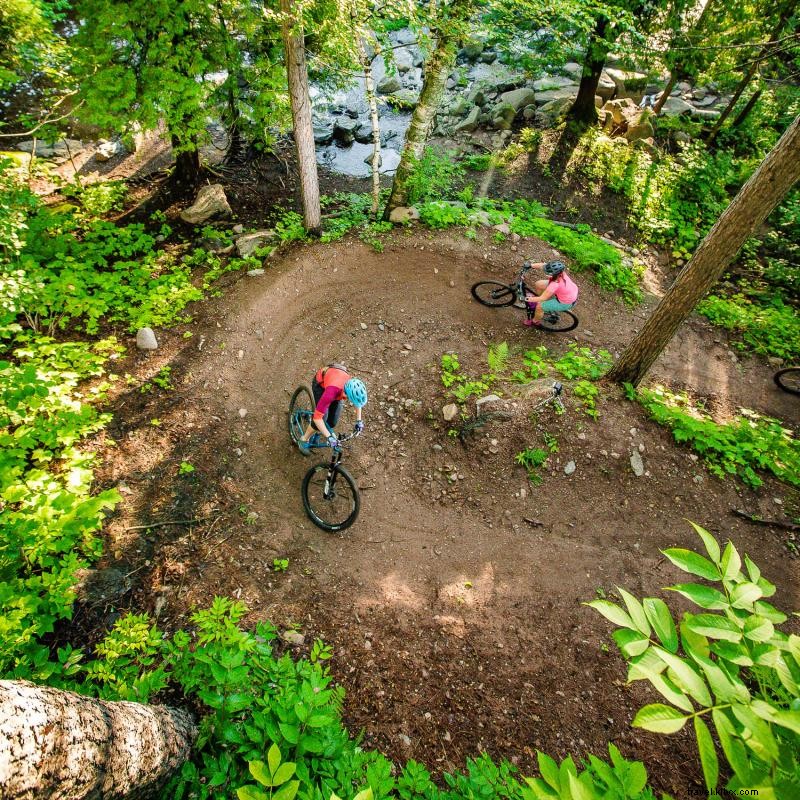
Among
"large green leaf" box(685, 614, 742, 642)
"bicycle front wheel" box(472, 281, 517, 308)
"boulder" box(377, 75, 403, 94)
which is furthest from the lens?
"boulder" box(377, 75, 403, 94)

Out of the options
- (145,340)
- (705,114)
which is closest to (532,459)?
(145,340)

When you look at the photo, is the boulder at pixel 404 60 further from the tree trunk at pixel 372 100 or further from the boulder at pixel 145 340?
the boulder at pixel 145 340

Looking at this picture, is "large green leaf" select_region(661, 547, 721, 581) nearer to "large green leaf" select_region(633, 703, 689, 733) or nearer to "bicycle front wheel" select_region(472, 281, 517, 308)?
"large green leaf" select_region(633, 703, 689, 733)

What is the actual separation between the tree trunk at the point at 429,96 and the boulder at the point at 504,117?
24.2 feet

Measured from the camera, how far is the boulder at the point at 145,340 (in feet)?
26.6

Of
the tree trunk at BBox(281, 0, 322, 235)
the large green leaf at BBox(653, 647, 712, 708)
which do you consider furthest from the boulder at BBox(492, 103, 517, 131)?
the large green leaf at BBox(653, 647, 712, 708)

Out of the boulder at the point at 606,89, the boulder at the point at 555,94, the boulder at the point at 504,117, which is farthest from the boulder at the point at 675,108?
the boulder at the point at 504,117

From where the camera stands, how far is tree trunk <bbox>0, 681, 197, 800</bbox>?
5.43 ft

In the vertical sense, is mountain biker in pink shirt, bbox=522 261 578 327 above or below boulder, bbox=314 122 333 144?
above

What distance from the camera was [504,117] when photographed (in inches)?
664

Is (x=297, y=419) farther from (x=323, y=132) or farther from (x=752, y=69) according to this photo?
(x=752, y=69)

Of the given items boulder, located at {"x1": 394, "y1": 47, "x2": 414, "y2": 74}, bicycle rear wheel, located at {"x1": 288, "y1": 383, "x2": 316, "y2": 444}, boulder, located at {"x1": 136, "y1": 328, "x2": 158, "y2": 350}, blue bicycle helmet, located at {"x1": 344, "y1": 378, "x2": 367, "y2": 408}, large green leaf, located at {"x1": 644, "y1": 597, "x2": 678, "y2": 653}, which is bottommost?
bicycle rear wheel, located at {"x1": 288, "y1": 383, "x2": 316, "y2": 444}

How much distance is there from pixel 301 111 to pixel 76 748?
34.5 ft

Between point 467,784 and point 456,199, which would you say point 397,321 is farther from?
point 467,784
